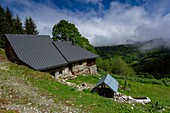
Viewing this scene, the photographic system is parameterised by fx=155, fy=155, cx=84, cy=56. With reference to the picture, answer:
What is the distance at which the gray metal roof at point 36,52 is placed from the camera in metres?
21.7

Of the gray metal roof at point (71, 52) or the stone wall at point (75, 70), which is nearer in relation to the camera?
the stone wall at point (75, 70)

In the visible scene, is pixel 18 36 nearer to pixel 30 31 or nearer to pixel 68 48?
pixel 68 48

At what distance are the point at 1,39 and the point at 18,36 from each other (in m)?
26.1

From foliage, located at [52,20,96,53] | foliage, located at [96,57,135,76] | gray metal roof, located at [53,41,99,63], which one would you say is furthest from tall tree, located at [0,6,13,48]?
foliage, located at [96,57,135,76]

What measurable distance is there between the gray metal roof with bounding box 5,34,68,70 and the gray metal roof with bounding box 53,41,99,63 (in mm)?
1277

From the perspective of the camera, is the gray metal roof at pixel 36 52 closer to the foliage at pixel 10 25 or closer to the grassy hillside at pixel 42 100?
the grassy hillside at pixel 42 100

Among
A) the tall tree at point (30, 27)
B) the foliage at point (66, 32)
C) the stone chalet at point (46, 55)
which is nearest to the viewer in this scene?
the stone chalet at point (46, 55)

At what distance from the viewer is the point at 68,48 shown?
31.4 meters

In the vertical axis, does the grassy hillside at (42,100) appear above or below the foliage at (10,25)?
below

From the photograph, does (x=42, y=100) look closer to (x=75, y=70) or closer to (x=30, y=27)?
(x=75, y=70)

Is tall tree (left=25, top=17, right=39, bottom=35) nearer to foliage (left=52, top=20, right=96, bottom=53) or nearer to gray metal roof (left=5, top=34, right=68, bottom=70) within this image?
foliage (left=52, top=20, right=96, bottom=53)

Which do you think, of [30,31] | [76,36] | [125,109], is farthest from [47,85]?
[30,31]

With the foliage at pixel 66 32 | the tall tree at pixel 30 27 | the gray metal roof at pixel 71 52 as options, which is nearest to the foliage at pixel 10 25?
the tall tree at pixel 30 27

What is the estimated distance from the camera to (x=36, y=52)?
77.9 feet
